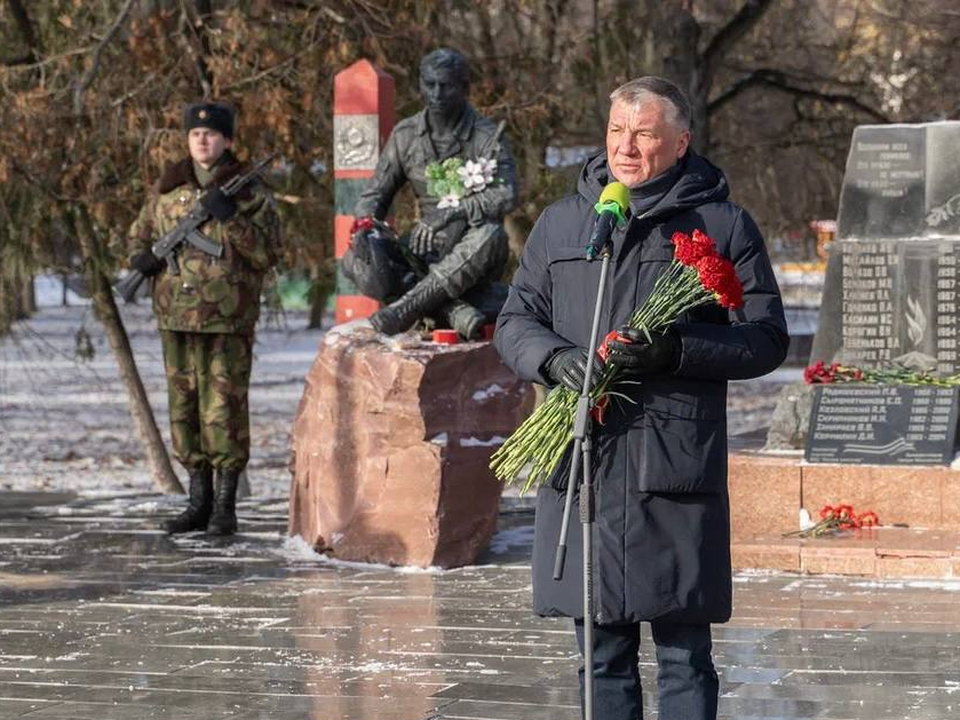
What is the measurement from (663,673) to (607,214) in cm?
101

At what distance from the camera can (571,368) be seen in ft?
14.6

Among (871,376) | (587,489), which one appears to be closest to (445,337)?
(871,376)

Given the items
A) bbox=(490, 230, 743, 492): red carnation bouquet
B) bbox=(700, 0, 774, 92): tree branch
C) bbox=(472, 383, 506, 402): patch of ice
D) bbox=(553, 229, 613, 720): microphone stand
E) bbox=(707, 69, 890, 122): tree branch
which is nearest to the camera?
bbox=(553, 229, 613, 720): microphone stand

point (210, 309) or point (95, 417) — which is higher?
point (210, 309)

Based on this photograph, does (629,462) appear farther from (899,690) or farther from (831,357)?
(831,357)

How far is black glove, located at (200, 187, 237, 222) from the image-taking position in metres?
9.54

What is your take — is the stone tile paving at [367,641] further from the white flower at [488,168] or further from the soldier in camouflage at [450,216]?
the white flower at [488,168]

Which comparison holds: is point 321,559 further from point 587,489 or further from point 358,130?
point 587,489

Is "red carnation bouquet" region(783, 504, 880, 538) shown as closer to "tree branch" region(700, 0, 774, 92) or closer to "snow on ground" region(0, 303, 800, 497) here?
"snow on ground" region(0, 303, 800, 497)

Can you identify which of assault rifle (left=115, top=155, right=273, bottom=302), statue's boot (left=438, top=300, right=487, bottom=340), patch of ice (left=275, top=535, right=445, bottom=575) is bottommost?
patch of ice (left=275, top=535, right=445, bottom=575)

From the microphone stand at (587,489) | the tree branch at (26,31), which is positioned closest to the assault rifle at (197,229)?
the microphone stand at (587,489)

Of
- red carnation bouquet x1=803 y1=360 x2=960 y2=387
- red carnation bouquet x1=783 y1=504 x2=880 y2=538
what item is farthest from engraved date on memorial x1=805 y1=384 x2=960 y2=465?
red carnation bouquet x1=783 y1=504 x2=880 y2=538

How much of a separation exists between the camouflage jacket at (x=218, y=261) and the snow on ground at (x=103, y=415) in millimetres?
2671

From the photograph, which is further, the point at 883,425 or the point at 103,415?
the point at 103,415
